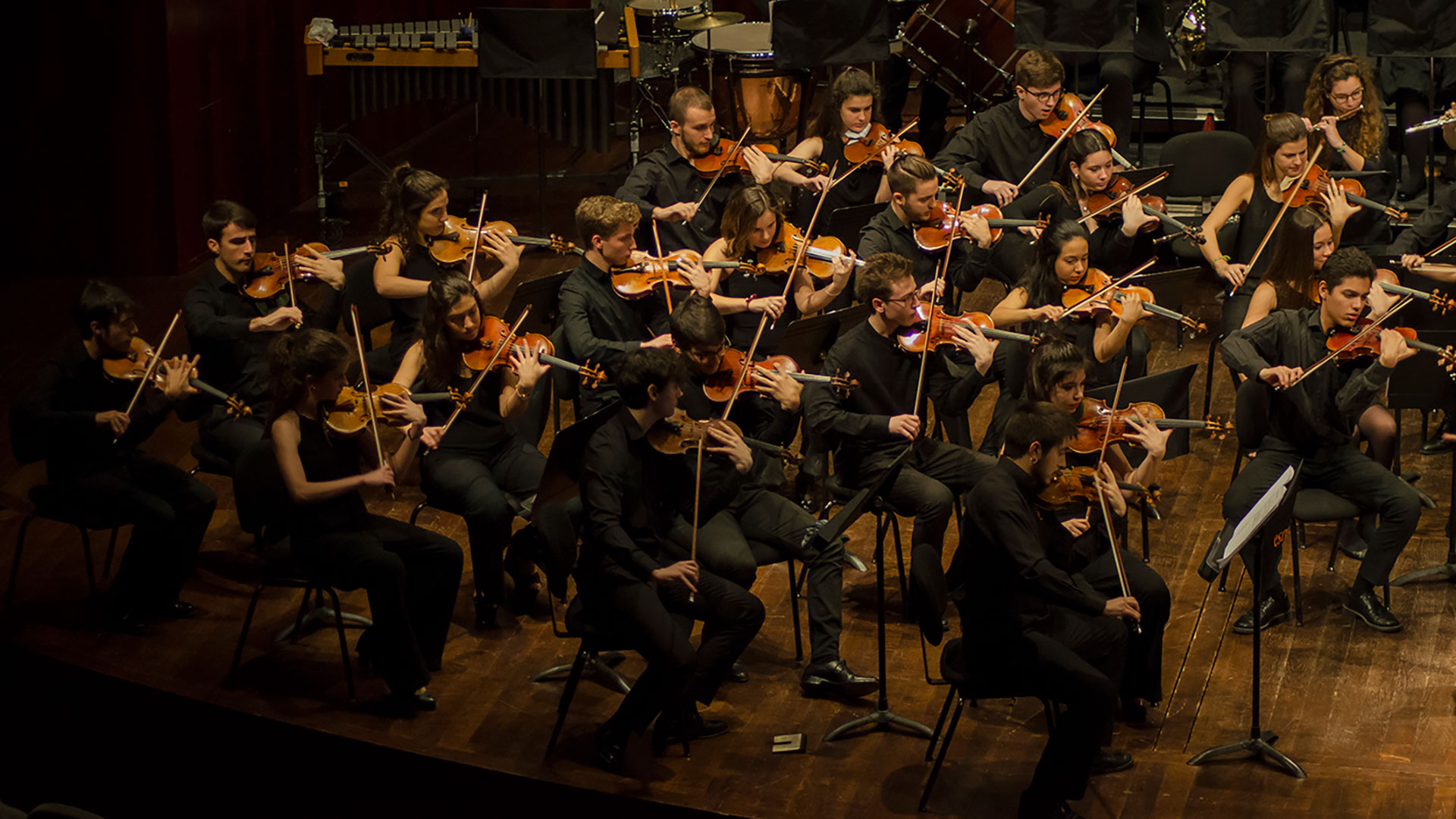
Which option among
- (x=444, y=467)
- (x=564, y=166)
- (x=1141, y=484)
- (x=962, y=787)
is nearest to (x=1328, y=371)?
(x=1141, y=484)

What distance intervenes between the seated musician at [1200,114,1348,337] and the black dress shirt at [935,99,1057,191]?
0.75m

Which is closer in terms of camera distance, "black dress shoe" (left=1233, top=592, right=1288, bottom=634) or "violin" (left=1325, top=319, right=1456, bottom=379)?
"violin" (left=1325, top=319, right=1456, bottom=379)

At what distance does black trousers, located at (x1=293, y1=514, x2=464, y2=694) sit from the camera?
15.4ft

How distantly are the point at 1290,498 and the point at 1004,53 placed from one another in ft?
15.5

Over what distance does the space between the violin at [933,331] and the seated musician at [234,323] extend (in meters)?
2.01

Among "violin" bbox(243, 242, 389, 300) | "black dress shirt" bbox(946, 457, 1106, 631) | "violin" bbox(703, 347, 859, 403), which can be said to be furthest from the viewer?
"violin" bbox(243, 242, 389, 300)

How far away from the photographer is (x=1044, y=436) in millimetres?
4297

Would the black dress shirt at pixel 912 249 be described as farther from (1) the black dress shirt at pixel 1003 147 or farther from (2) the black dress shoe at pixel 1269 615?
(2) the black dress shoe at pixel 1269 615

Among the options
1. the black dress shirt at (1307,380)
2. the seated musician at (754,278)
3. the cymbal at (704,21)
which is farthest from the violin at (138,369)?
the cymbal at (704,21)

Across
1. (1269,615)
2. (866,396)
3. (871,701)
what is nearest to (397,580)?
(871,701)

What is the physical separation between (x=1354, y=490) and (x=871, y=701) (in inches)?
66.5

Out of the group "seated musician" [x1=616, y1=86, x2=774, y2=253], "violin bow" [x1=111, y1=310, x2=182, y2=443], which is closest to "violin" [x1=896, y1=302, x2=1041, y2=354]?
"seated musician" [x1=616, y1=86, x2=774, y2=253]

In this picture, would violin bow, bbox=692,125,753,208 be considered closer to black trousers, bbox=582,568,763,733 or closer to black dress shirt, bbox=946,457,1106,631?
black trousers, bbox=582,568,763,733

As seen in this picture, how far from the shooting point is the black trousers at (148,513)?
5.13 metres
